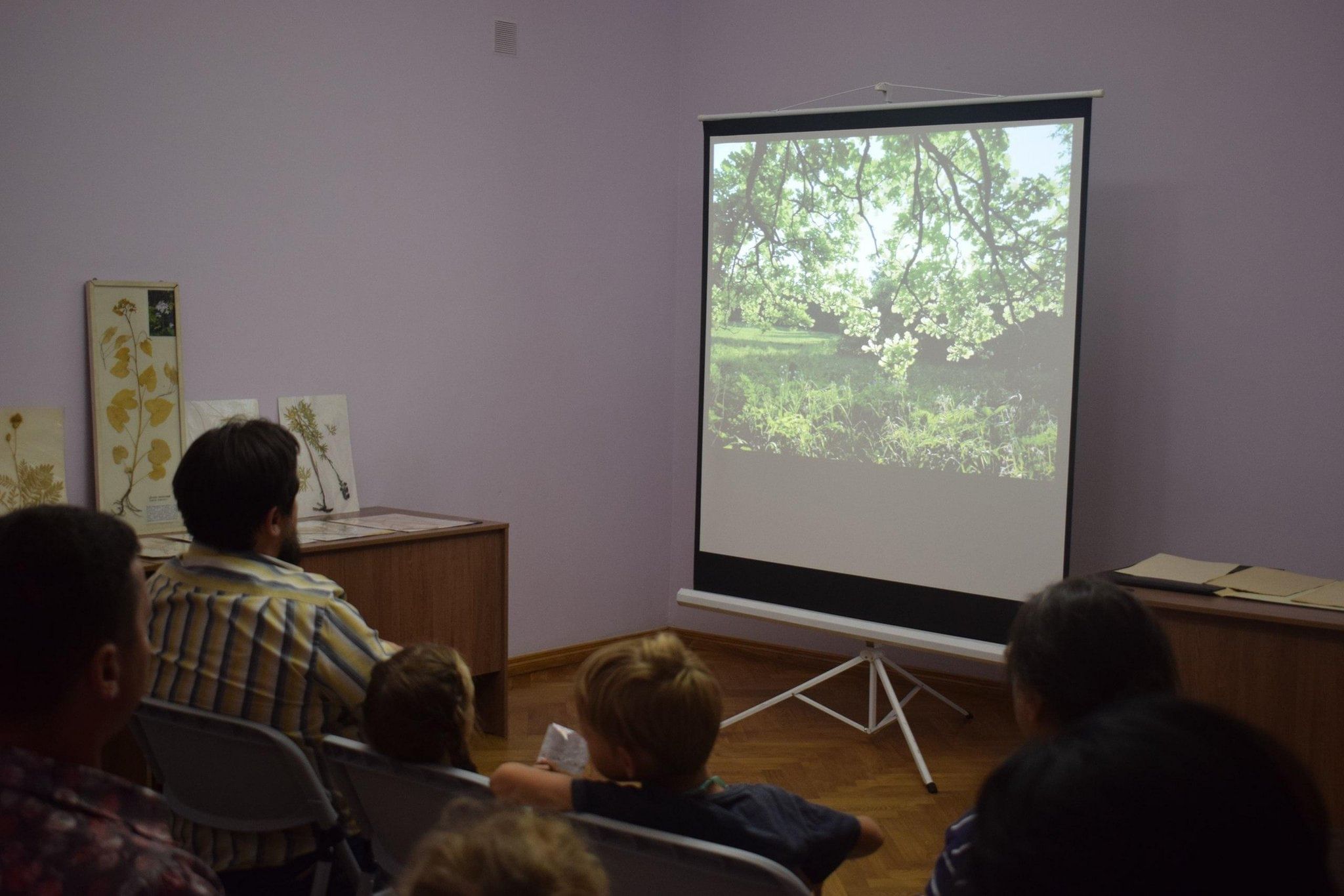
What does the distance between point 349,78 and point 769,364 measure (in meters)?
1.89

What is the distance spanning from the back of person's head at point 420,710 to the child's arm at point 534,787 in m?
0.17

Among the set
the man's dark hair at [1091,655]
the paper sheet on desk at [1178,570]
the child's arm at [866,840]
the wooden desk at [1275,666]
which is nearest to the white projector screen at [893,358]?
the paper sheet on desk at [1178,570]

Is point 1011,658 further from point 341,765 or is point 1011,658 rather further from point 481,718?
point 481,718

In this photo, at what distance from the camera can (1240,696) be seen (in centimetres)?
272

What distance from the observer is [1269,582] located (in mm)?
2961

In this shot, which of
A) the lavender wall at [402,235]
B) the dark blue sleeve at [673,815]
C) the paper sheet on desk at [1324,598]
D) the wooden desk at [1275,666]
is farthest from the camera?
the lavender wall at [402,235]

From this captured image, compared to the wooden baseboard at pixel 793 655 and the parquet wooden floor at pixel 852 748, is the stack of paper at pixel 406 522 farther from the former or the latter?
the wooden baseboard at pixel 793 655

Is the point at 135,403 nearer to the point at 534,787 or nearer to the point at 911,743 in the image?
the point at 534,787

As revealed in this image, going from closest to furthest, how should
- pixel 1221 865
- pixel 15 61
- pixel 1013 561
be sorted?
pixel 1221 865 → pixel 15 61 → pixel 1013 561

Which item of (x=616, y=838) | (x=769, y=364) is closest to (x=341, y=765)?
(x=616, y=838)

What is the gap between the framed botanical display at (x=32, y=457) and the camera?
3375 millimetres

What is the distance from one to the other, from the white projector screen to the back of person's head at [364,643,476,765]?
2.50 meters

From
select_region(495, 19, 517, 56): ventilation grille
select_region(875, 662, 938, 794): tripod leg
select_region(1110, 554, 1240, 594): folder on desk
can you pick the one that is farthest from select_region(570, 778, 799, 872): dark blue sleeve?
select_region(495, 19, 517, 56): ventilation grille

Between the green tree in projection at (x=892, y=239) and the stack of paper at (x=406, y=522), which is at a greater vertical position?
the green tree in projection at (x=892, y=239)
